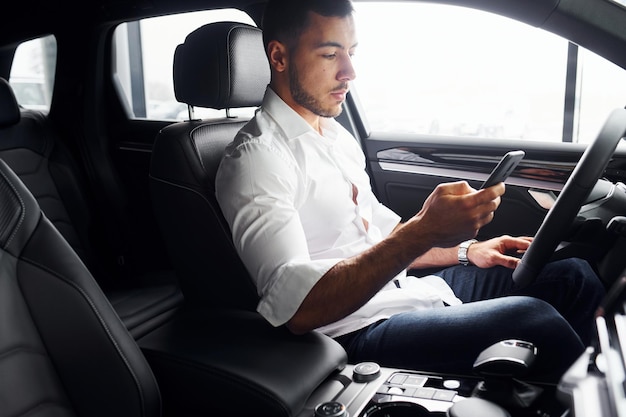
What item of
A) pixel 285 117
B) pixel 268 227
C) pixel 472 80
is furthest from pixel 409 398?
pixel 472 80

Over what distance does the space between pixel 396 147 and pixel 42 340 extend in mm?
1513

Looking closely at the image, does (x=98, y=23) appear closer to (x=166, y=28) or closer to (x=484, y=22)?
(x=166, y=28)

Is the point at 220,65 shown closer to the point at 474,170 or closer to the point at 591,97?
the point at 474,170

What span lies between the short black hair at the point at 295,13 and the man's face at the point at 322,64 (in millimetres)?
15

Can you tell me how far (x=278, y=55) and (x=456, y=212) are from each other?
70 centimetres

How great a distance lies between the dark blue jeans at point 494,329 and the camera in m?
1.25

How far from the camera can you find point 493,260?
1.68 metres

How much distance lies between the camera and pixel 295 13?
1583 mm

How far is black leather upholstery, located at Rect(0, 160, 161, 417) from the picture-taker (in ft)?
3.63

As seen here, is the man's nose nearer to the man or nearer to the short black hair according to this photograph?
the man

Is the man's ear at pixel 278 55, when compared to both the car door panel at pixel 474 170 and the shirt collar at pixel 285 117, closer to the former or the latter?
the shirt collar at pixel 285 117

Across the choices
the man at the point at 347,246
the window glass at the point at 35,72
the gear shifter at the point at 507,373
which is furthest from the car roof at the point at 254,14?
the gear shifter at the point at 507,373

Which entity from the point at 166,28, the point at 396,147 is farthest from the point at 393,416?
the point at 166,28

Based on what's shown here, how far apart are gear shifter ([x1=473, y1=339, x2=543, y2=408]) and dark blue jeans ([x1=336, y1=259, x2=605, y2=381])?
0.36 ft
